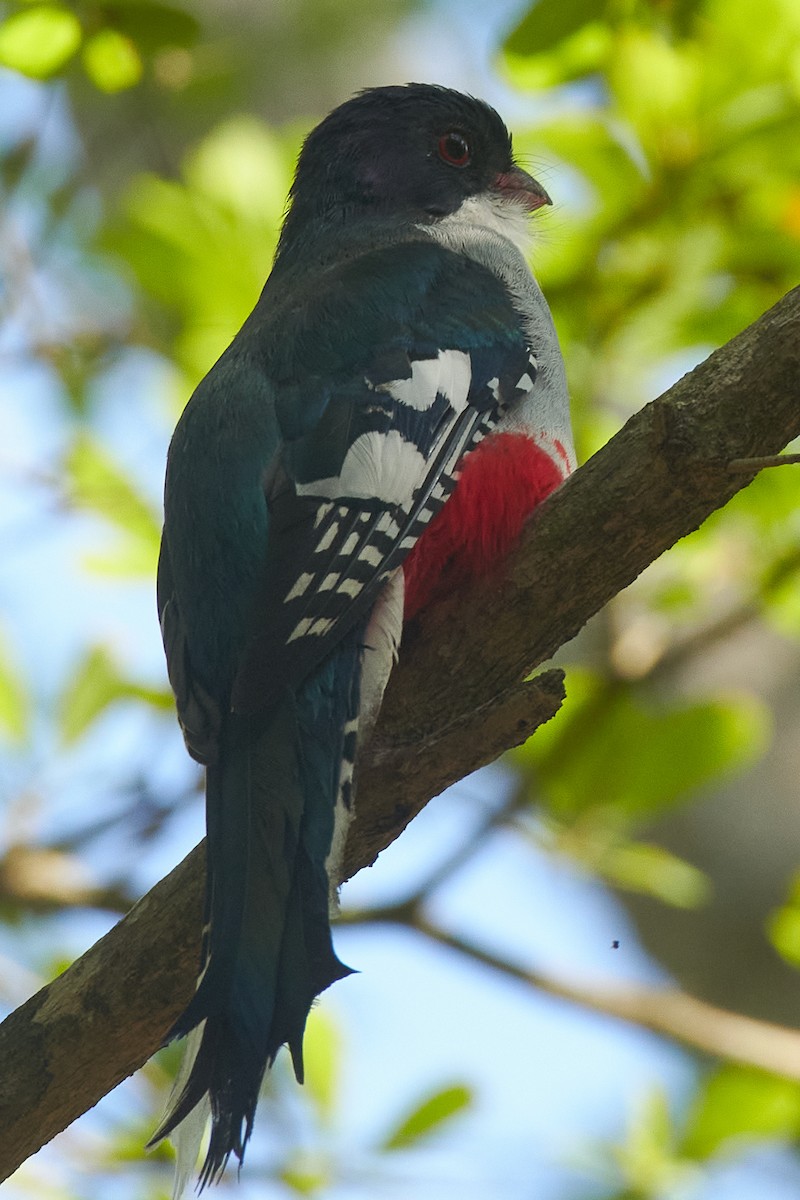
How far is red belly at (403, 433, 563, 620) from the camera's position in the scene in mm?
2717

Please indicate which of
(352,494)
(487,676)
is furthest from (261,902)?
(352,494)

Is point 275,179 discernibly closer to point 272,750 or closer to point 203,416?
point 203,416

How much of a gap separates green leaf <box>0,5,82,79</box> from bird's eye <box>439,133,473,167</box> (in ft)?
3.17

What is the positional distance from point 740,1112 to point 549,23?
262cm

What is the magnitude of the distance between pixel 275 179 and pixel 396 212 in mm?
589

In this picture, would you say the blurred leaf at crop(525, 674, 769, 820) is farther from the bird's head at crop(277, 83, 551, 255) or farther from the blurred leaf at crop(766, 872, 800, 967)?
the bird's head at crop(277, 83, 551, 255)

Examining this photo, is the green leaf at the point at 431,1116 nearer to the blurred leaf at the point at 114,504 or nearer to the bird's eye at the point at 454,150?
the blurred leaf at the point at 114,504

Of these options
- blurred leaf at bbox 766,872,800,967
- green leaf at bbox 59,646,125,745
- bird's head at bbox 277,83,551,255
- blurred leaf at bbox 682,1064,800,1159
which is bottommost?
blurred leaf at bbox 682,1064,800,1159

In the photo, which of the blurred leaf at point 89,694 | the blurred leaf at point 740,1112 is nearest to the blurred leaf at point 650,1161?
the blurred leaf at point 740,1112

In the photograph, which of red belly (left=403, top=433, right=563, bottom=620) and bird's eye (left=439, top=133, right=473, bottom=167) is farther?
bird's eye (left=439, top=133, right=473, bottom=167)

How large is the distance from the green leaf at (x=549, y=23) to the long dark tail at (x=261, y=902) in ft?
4.53

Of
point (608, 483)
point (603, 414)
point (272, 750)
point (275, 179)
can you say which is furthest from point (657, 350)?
point (272, 750)

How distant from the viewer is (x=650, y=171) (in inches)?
144

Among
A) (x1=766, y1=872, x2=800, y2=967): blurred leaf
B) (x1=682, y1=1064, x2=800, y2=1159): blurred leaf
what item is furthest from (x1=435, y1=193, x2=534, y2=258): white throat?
(x1=682, y1=1064, x2=800, y2=1159): blurred leaf
